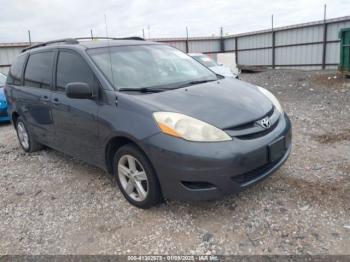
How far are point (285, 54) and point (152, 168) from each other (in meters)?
17.6

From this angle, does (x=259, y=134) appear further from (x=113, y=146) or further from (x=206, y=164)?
(x=113, y=146)

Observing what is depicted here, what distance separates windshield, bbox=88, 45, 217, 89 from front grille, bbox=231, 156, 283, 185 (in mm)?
1197

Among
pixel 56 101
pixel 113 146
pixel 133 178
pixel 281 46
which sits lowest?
pixel 133 178

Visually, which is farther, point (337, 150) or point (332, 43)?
point (332, 43)

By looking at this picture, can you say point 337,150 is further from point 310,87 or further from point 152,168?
point 310,87

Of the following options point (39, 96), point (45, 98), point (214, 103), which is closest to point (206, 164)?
point (214, 103)

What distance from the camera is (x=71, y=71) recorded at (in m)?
3.70

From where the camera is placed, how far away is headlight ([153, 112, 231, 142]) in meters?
2.59

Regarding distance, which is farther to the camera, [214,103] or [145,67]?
[145,67]

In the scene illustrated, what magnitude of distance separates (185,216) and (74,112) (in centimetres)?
173

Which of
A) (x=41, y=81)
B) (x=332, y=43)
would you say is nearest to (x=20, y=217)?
(x=41, y=81)

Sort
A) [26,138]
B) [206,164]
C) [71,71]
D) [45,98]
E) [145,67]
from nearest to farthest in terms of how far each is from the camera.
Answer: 1. [206,164]
2. [145,67]
3. [71,71]
4. [45,98]
5. [26,138]

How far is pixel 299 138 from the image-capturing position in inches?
195

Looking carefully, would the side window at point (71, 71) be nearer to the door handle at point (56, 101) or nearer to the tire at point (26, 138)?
the door handle at point (56, 101)
